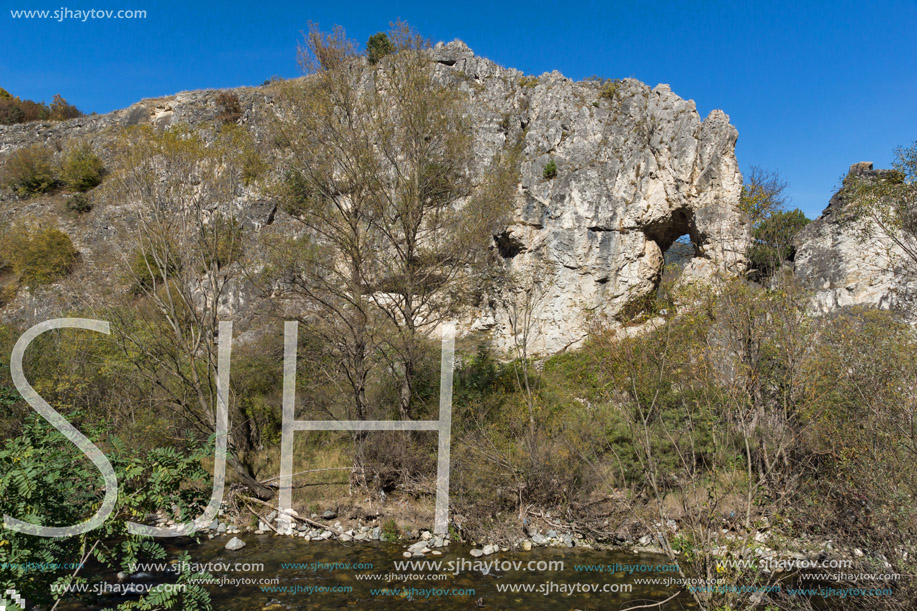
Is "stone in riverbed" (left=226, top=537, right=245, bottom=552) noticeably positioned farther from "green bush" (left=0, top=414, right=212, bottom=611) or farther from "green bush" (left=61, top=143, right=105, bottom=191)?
"green bush" (left=61, top=143, right=105, bottom=191)

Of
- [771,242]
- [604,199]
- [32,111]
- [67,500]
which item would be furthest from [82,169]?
[771,242]

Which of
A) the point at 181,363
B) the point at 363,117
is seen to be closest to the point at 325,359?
the point at 181,363

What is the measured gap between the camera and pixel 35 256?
78.0 ft

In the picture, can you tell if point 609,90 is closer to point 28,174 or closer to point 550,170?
point 550,170

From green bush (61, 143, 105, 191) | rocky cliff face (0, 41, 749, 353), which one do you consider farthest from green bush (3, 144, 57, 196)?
rocky cliff face (0, 41, 749, 353)

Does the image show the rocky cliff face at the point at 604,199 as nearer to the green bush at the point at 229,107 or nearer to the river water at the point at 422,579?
the river water at the point at 422,579

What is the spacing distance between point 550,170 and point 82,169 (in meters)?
30.6

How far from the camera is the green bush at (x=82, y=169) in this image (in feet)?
102

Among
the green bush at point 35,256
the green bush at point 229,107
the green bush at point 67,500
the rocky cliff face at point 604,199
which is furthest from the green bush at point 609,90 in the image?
the green bush at point 35,256

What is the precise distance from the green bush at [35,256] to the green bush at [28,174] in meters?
9.63

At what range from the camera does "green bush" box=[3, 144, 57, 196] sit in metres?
31.7

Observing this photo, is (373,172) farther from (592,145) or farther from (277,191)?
(592,145)

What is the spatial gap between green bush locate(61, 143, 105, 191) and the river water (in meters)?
32.4

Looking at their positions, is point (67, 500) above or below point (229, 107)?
below
